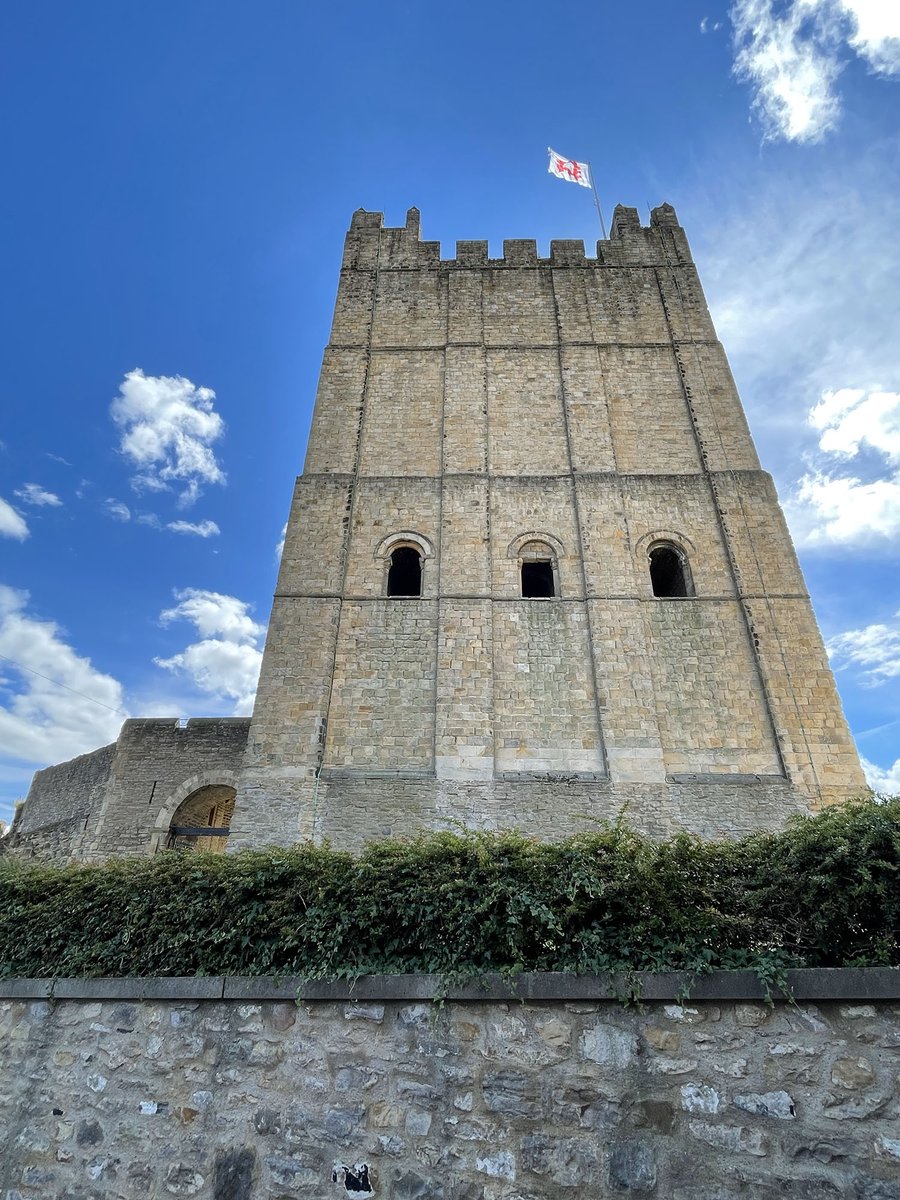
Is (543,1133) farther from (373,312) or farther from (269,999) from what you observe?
(373,312)

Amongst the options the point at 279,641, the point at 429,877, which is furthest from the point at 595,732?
the point at 429,877

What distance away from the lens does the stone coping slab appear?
3502 mm

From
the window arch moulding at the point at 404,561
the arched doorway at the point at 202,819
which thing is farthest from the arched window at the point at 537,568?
A: the arched doorway at the point at 202,819

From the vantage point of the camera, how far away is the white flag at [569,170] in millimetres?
18172

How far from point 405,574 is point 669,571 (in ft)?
18.6

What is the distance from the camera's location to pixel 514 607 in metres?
12.0

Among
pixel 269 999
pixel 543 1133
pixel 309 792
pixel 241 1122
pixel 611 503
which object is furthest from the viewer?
pixel 611 503

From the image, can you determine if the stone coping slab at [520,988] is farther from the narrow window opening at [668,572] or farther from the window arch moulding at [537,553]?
the narrow window opening at [668,572]

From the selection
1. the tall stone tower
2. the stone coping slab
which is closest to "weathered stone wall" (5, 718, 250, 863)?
the tall stone tower

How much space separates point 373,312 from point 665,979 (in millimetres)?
16012

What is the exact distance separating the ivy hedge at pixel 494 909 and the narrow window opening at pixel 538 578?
8.57 meters

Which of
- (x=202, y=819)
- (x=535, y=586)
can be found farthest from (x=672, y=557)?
(x=202, y=819)

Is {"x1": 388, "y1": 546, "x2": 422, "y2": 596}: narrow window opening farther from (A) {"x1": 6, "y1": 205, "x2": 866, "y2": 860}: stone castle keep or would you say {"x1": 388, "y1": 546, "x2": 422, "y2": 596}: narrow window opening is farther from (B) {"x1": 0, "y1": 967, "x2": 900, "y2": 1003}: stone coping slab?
(B) {"x1": 0, "y1": 967, "x2": 900, "y2": 1003}: stone coping slab

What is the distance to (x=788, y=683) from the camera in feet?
35.8
